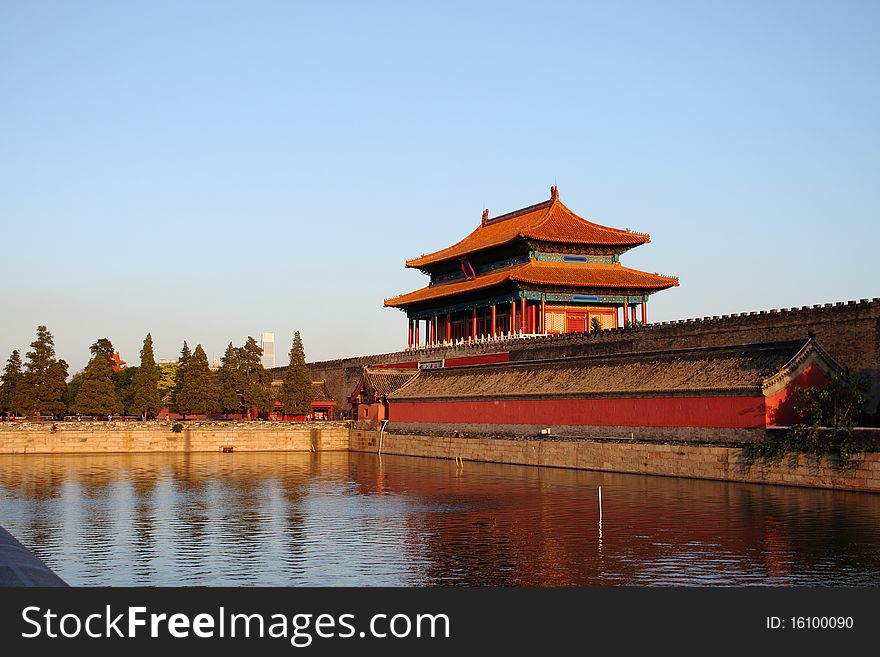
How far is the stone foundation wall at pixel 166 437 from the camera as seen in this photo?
58406 mm

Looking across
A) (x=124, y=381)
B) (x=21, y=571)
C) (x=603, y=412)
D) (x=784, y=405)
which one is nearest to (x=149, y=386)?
(x=124, y=381)

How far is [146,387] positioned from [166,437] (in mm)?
10639

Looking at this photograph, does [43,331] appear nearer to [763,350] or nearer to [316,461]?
[316,461]

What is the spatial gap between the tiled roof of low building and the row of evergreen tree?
13.0 meters

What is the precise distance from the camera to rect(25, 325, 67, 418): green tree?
64.7m

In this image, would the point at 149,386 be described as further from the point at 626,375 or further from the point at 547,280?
the point at 626,375

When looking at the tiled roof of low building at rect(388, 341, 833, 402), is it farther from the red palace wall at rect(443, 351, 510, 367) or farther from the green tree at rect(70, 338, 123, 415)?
the green tree at rect(70, 338, 123, 415)

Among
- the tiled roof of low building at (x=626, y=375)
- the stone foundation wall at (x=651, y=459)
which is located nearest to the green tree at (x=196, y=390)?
the tiled roof of low building at (x=626, y=375)

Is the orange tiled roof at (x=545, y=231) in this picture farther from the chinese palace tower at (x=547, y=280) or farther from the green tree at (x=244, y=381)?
the green tree at (x=244, y=381)

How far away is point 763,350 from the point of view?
39500mm

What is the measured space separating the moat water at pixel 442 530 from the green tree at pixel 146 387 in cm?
2715

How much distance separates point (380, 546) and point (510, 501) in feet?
32.0

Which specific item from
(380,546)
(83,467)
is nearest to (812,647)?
(380,546)

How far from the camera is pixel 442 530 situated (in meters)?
27.6
